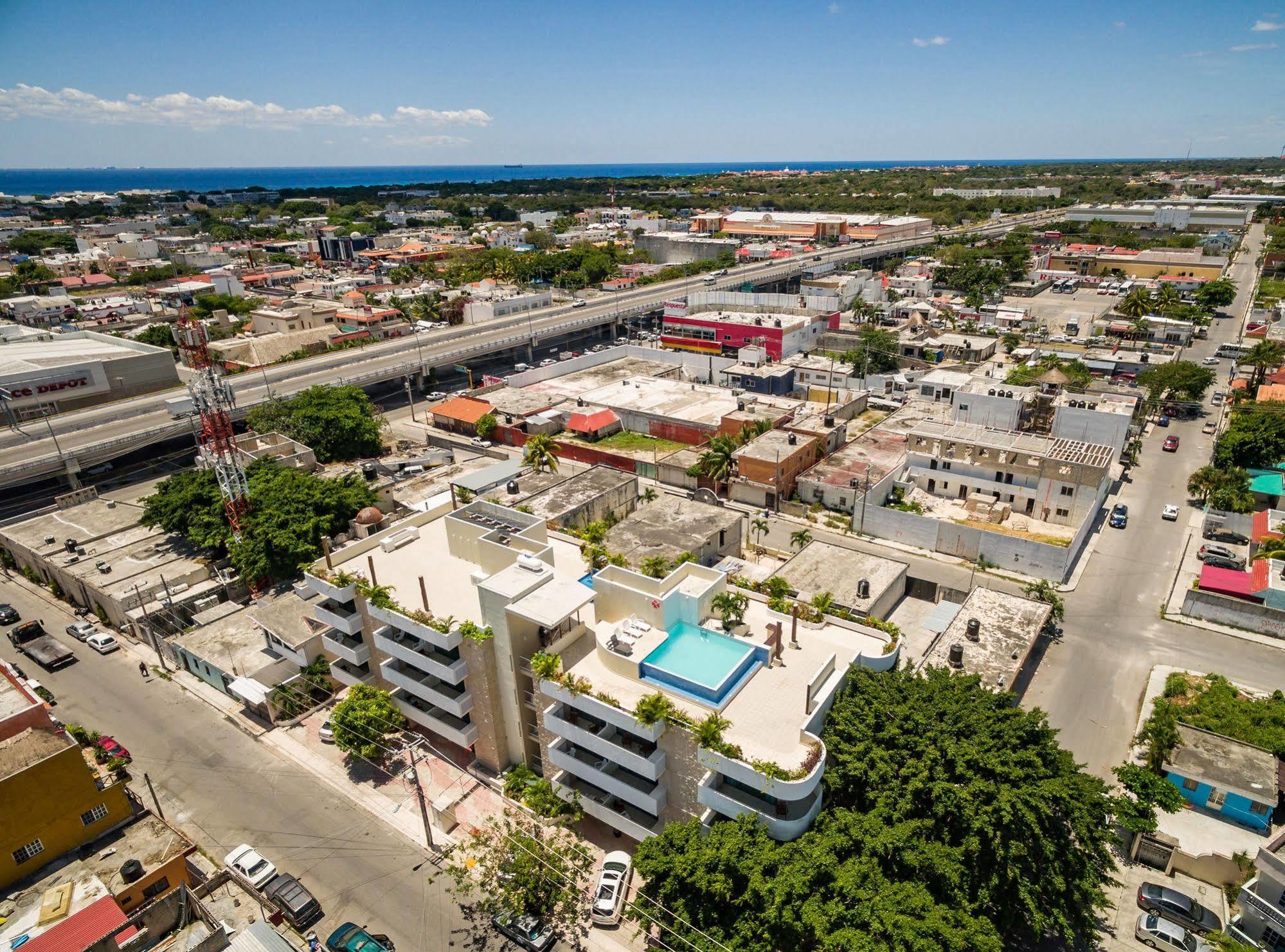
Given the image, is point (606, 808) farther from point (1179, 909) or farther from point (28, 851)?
point (28, 851)

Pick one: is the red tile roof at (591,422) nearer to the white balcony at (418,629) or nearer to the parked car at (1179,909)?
the white balcony at (418,629)

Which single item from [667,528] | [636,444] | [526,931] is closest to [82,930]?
[526,931]

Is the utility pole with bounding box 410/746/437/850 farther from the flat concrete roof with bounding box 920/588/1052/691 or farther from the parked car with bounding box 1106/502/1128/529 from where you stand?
the parked car with bounding box 1106/502/1128/529

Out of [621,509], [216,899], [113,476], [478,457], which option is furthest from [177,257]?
[216,899]

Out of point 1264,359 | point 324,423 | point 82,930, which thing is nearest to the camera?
point 82,930

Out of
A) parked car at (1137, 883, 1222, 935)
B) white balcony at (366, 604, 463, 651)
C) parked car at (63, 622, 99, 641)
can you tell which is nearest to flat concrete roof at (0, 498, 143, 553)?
parked car at (63, 622, 99, 641)

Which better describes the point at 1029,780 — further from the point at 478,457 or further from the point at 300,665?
the point at 478,457
